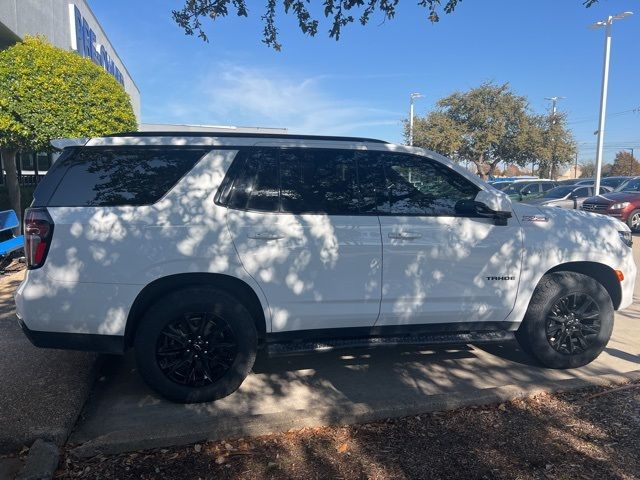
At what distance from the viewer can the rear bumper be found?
3.42 m

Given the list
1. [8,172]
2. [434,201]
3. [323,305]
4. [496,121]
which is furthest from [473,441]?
[496,121]

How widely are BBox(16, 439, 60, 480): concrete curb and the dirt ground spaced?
0.07m

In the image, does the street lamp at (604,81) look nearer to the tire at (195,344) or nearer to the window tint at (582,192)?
the window tint at (582,192)

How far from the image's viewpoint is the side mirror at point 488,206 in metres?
3.95

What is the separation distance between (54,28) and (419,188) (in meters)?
12.4

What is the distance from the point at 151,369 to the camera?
11.6 feet

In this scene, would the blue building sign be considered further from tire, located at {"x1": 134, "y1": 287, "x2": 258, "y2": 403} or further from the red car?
the red car

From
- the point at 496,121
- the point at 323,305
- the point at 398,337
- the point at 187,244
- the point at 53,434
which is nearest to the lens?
the point at 53,434

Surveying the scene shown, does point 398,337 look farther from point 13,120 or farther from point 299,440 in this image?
point 13,120

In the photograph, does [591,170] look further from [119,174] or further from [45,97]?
[119,174]

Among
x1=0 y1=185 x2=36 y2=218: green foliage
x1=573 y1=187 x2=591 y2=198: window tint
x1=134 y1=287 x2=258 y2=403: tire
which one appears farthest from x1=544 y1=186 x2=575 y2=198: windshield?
x1=134 y1=287 x2=258 y2=403: tire

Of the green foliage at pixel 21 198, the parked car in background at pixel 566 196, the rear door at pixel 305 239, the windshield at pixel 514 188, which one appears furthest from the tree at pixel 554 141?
the rear door at pixel 305 239

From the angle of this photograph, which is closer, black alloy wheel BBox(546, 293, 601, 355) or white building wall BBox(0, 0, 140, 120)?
black alloy wheel BBox(546, 293, 601, 355)

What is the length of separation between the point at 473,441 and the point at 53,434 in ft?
8.52
